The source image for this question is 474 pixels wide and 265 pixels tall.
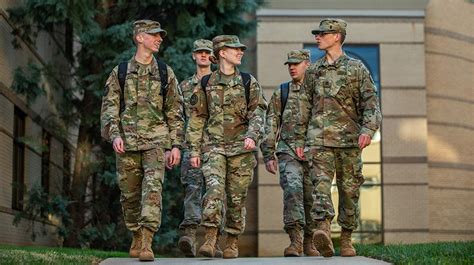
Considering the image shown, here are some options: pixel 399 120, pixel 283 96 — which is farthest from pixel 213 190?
pixel 399 120

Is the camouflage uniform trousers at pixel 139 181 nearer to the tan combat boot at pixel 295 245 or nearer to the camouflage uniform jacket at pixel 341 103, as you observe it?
the camouflage uniform jacket at pixel 341 103

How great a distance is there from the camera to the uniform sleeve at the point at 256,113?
403 inches

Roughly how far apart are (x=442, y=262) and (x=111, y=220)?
11201 mm

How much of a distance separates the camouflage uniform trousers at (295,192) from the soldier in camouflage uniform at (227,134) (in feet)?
5.07

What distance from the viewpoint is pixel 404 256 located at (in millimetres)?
9703

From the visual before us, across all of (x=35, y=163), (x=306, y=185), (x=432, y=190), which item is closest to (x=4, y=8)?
(x=35, y=163)

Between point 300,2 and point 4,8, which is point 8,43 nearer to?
point 4,8

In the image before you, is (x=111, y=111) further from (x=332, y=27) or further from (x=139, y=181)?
(x=332, y=27)

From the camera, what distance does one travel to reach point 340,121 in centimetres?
1003

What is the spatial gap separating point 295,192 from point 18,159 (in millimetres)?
8292

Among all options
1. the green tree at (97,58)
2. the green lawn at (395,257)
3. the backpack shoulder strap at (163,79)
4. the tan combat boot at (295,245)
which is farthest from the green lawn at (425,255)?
the green tree at (97,58)

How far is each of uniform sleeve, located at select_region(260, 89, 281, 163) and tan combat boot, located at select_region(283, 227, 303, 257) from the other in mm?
933

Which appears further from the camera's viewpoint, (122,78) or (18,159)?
(18,159)

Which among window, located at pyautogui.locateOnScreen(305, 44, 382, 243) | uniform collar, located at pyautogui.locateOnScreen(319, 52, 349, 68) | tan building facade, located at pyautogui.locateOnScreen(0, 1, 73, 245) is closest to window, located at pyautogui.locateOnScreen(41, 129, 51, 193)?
tan building facade, located at pyautogui.locateOnScreen(0, 1, 73, 245)
